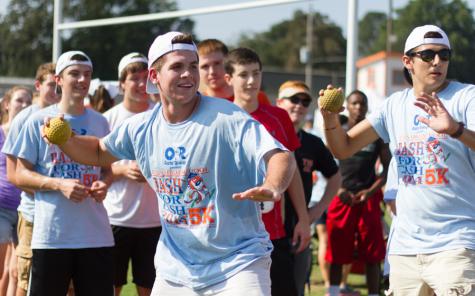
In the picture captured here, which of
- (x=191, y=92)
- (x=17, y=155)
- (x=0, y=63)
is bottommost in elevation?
(x=17, y=155)

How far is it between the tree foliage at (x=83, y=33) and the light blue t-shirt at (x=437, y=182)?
346 inches

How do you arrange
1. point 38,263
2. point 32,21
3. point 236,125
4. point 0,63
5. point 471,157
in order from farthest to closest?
point 0,63
point 32,21
point 38,263
point 471,157
point 236,125

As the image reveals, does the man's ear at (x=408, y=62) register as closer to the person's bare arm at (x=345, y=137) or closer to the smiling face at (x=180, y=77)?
the person's bare arm at (x=345, y=137)

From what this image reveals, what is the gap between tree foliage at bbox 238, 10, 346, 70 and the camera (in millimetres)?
87688

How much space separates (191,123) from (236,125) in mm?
266

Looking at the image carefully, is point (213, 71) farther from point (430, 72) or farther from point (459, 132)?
point (459, 132)

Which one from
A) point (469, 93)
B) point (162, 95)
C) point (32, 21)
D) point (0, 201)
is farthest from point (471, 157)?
point (32, 21)

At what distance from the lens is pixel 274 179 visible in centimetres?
415

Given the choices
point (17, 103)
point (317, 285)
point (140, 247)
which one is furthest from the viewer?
point (317, 285)

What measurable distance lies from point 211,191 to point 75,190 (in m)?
1.61

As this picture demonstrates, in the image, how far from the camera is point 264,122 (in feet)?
20.6

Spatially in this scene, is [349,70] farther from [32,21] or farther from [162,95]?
[32,21]

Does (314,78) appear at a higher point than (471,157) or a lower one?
higher

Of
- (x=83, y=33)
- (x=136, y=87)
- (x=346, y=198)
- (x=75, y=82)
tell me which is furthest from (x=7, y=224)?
(x=83, y=33)
